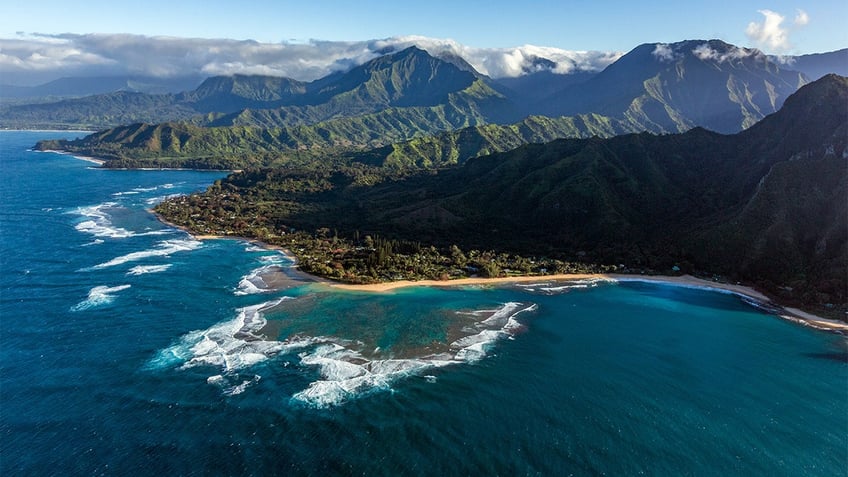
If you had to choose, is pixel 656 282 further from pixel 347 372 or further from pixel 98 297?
pixel 98 297

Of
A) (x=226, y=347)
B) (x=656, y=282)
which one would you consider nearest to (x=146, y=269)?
(x=226, y=347)

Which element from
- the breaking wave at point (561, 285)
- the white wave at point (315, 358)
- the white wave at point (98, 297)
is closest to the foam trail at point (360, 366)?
the white wave at point (315, 358)

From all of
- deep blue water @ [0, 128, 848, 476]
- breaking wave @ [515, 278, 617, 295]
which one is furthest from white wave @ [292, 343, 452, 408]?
breaking wave @ [515, 278, 617, 295]

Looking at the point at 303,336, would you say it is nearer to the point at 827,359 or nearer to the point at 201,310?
the point at 201,310

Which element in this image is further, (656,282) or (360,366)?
(656,282)

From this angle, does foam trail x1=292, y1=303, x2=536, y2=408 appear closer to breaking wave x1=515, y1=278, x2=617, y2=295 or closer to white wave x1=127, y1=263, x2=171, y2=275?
breaking wave x1=515, y1=278, x2=617, y2=295
